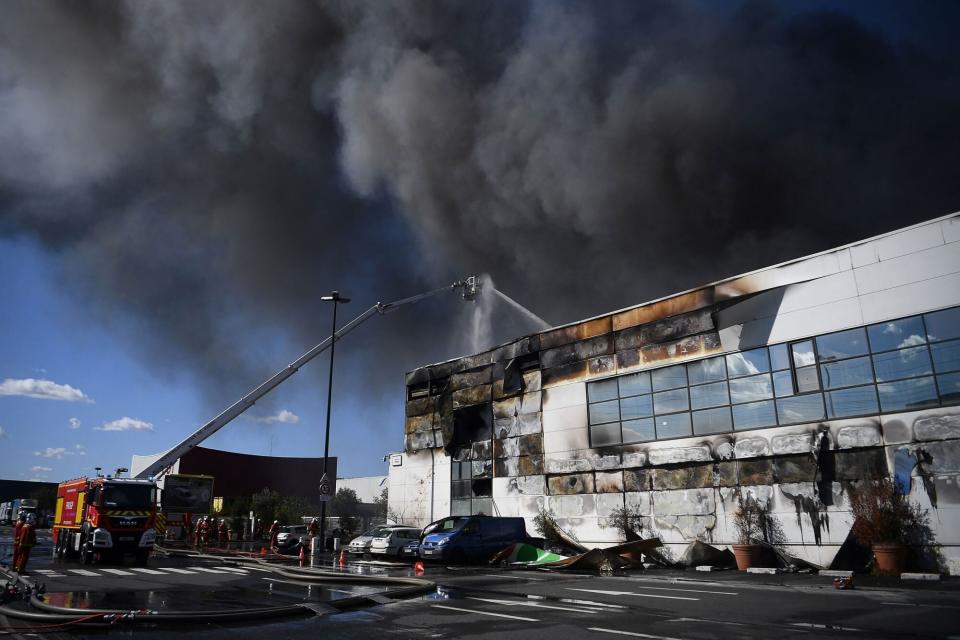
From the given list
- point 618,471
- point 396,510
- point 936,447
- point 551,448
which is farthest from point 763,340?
point 396,510

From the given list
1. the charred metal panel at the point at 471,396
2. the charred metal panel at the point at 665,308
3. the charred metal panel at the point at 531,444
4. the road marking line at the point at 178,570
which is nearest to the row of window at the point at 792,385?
the charred metal panel at the point at 665,308

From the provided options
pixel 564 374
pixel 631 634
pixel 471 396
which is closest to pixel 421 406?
pixel 471 396

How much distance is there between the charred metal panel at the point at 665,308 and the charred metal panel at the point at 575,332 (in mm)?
564

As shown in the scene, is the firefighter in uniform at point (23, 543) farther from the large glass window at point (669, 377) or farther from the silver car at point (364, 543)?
the large glass window at point (669, 377)

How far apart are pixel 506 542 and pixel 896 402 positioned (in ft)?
41.8

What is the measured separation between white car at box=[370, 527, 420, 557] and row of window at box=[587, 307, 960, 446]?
7972 mm

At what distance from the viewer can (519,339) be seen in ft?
92.3

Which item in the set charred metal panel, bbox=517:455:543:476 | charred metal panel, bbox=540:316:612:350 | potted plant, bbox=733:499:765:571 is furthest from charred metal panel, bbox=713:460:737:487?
charred metal panel, bbox=517:455:543:476

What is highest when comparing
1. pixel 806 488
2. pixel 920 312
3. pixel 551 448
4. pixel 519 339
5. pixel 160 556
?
pixel 519 339

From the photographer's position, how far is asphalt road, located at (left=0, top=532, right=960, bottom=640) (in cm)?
750

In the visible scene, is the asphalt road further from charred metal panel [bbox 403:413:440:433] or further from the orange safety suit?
charred metal panel [bbox 403:413:440:433]

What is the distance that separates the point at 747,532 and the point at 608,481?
5456mm

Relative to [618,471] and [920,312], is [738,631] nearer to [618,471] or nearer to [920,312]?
[920,312]

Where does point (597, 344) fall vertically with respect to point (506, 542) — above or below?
above
